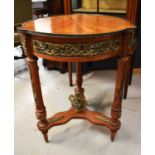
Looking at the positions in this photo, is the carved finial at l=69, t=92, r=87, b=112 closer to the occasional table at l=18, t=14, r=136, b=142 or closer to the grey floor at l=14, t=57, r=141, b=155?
the grey floor at l=14, t=57, r=141, b=155

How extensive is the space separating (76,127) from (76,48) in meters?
0.70

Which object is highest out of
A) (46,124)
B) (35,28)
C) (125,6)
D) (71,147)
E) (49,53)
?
(125,6)

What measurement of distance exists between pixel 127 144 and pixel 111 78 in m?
0.89

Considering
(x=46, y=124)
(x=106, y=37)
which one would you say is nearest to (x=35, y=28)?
(x=106, y=37)

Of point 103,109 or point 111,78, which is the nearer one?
point 103,109

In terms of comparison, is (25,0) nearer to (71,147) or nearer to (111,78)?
(111,78)

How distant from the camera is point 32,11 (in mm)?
2186

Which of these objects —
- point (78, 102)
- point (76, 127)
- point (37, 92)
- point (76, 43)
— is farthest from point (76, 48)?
point (76, 127)

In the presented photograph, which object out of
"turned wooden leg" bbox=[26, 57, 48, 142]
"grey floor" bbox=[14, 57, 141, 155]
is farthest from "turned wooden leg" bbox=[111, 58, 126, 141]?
"turned wooden leg" bbox=[26, 57, 48, 142]

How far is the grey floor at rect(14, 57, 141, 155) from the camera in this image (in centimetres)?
118

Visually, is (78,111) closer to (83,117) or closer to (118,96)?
(83,117)

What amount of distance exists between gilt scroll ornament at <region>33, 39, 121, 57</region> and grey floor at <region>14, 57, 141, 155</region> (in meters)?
0.62

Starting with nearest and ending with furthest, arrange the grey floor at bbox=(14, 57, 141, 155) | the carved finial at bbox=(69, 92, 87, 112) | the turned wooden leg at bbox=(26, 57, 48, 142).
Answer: the turned wooden leg at bbox=(26, 57, 48, 142)
the grey floor at bbox=(14, 57, 141, 155)
the carved finial at bbox=(69, 92, 87, 112)

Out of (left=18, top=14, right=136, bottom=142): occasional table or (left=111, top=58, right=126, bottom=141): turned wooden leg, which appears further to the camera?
(left=111, top=58, right=126, bottom=141): turned wooden leg
